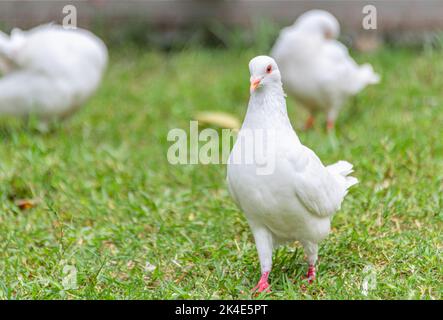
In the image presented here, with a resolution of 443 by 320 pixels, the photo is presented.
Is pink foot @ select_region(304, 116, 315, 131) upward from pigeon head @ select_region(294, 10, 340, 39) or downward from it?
downward

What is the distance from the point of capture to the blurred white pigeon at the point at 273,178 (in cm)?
321

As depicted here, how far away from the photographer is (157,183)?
203 inches

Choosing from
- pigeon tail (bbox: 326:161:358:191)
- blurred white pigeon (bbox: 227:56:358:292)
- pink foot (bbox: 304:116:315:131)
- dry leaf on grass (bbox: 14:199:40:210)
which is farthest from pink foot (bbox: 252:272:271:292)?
pink foot (bbox: 304:116:315:131)

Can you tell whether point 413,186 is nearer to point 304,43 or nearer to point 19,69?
point 304,43

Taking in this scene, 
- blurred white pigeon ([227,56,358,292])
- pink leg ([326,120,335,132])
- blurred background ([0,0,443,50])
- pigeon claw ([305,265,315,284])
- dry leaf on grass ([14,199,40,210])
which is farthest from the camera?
blurred background ([0,0,443,50])

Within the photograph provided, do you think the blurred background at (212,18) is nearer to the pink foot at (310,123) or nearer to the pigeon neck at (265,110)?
the pink foot at (310,123)

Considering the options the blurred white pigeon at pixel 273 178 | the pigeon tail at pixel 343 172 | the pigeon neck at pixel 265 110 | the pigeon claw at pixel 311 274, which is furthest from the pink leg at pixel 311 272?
the pigeon neck at pixel 265 110

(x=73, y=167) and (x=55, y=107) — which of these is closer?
(x=73, y=167)

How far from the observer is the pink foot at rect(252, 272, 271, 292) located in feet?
11.2

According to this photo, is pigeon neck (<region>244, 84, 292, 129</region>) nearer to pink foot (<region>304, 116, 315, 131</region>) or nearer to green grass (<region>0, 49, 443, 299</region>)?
green grass (<region>0, 49, 443, 299</region>)

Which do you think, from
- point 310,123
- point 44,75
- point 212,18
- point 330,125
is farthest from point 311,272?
point 212,18

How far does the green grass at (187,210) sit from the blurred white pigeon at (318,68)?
26cm

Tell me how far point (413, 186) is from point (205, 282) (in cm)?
165
